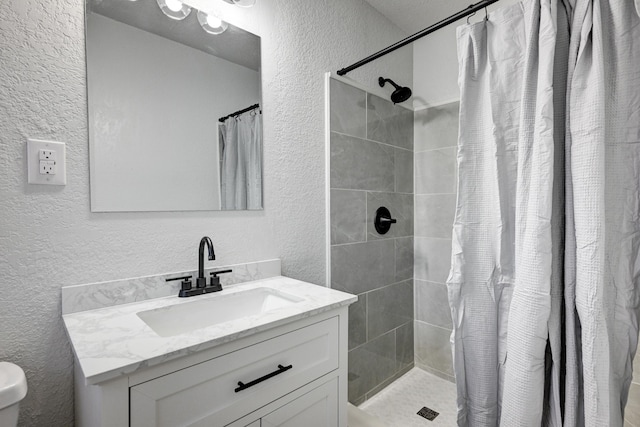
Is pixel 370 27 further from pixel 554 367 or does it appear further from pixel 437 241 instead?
pixel 554 367

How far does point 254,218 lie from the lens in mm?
1494

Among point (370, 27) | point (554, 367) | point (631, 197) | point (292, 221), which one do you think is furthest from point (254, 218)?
point (370, 27)

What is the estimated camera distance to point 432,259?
2.29m

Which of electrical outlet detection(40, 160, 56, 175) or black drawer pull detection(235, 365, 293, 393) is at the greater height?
electrical outlet detection(40, 160, 56, 175)

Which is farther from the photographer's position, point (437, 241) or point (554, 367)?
point (437, 241)

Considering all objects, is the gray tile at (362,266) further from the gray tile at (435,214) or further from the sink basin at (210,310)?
the sink basin at (210,310)

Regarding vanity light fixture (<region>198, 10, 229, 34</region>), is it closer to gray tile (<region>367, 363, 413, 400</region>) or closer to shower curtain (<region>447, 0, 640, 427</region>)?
shower curtain (<region>447, 0, 640, 427</region>)

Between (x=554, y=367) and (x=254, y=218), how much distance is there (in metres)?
1.22

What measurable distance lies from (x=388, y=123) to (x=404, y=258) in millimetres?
941

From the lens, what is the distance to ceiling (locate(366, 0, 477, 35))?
2.03 m

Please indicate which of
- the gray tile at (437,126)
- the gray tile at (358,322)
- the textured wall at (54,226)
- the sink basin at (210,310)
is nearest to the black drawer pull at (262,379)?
the sink basin at (210,310)

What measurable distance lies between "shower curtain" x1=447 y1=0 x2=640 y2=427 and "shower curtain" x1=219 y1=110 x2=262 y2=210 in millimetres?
964

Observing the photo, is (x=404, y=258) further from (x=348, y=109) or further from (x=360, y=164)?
(x=348, y=109)

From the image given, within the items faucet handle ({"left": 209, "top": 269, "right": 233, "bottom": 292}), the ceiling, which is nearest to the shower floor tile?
faucet handle ({"left": 209, "top": 269, "right": 233, "bottom": 292})
